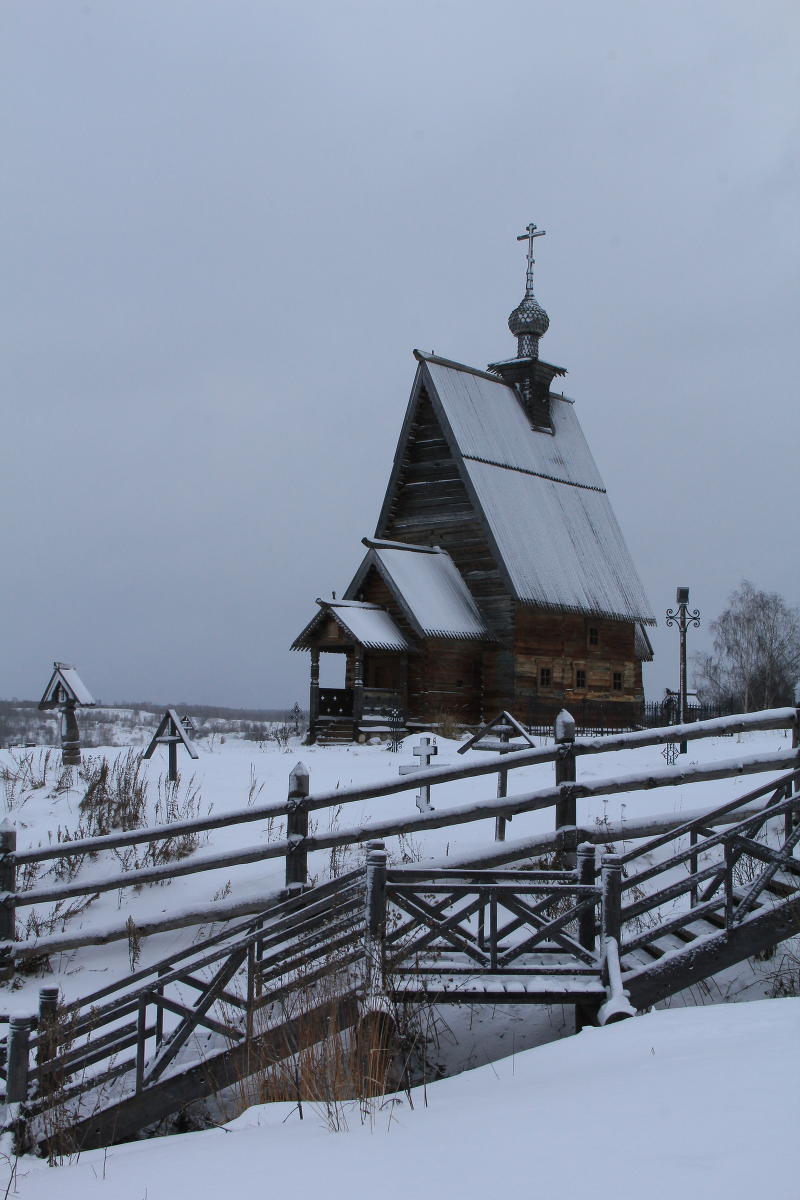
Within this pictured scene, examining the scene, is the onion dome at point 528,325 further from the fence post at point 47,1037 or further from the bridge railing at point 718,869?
the fence post at point 47,1037

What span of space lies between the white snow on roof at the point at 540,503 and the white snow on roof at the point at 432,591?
1.55 metres

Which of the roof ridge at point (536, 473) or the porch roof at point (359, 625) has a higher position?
the roof ridge at point (536, 473)

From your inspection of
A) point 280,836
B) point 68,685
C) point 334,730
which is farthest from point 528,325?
point 280,836

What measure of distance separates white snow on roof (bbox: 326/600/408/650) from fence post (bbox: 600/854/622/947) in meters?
18.1

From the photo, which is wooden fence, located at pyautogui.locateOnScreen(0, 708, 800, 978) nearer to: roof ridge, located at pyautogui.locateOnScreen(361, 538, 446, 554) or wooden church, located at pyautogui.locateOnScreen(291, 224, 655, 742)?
wooden church, located at pyautogui.locateOnScreen(291, 224, 655, 742)

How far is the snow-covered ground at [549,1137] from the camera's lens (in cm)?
411

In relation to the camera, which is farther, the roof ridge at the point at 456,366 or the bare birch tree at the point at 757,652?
the bare birch tree at the point at 757,652

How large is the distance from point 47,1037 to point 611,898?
13.2 ft

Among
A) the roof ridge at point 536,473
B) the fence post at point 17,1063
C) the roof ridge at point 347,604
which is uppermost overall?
the roof ridge at point 536,473

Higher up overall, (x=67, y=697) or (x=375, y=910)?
(x=67, y=697)

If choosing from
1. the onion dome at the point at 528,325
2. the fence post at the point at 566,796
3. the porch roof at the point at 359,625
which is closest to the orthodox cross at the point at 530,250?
the onion dome at the point at 528,325

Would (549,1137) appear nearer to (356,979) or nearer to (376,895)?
(376,895)

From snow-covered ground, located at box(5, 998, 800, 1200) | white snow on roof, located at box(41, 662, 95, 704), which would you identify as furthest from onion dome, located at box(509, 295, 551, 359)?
snow-covered ground, located at box(5, 998, 800, 1200)

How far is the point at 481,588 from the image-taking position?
28.6 metres
